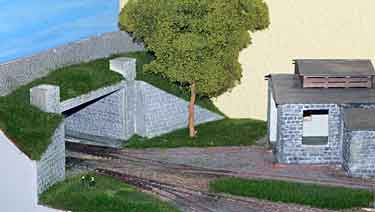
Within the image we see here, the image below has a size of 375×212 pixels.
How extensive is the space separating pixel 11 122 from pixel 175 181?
648 centimetres

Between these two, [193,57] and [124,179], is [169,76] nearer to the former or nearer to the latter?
[193,57]

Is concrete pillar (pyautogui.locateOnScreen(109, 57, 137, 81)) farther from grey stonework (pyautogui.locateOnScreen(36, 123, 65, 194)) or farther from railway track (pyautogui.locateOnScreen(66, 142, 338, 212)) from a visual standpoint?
grey stonework (pyautogui.locateOnScreen(36, 123, 65, 194))

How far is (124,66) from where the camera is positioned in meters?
36.7

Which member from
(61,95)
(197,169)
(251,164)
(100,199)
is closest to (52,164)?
(100,199)

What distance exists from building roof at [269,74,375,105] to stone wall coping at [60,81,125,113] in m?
6.90

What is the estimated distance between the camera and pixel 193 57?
3431 centimetres

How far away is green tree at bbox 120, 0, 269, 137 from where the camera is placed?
33.9m

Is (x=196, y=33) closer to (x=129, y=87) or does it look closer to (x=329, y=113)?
(x=129, y=87)

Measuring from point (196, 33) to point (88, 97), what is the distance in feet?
17.1

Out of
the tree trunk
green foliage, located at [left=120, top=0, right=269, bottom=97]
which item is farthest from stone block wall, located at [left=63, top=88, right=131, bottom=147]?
the tree trunk

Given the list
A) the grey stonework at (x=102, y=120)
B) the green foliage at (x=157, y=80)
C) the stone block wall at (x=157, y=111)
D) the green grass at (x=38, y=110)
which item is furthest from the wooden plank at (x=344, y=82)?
the green grass at (x=38, y=110)

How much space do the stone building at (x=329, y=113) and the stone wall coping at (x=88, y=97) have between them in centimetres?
674

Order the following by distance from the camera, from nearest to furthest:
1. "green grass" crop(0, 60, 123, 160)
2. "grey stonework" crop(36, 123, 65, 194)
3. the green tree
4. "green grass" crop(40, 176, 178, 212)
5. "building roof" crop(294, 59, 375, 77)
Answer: "green grass" crop(40, 176, 178, 212), "green grass" crop(0, 60, 123, 160), "grey stonework" crop(36, 123, 65, 194), the green tree, "building roof" crop(294, 59, 375, 77)

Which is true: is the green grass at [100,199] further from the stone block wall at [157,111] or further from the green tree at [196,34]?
the stone block wall at [157,111]
